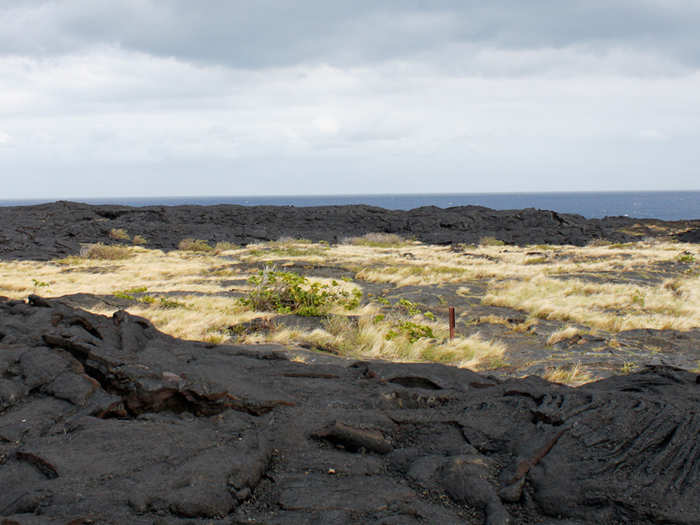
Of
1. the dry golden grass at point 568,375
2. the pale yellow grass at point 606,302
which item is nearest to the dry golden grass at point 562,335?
the pale yellow grass at point 606,302

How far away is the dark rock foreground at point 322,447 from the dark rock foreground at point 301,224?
37.2m

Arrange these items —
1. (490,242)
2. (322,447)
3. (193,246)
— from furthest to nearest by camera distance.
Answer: (490,242), (193,246), (322,447)

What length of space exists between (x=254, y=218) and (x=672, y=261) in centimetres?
3933

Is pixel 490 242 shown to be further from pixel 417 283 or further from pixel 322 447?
pixel 322 447

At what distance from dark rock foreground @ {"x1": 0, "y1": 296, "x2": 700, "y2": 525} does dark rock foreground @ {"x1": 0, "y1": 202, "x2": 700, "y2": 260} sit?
37.2m

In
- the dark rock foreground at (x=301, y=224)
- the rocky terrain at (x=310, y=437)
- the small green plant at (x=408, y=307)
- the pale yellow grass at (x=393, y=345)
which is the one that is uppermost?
the dark rock foreground at (x=301, y=224)

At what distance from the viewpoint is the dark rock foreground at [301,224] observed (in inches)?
1719

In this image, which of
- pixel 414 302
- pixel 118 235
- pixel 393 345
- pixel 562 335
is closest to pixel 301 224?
pixel 118 235

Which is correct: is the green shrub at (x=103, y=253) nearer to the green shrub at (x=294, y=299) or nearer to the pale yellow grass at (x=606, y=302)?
the green shrub at (x=294, y=299)

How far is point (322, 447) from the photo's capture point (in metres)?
4.58

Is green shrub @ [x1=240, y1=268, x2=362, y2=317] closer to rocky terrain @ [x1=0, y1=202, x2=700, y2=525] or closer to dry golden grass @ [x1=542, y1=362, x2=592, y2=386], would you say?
rocky terrain @ [x1=0, y1=202, x2=700, y2=525]

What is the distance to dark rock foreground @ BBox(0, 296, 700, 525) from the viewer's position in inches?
141

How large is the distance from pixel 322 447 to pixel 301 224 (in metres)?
50.9

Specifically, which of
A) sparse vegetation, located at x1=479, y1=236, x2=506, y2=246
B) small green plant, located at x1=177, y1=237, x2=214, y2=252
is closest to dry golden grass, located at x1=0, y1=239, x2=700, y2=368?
small green plant, located at x1=177, y1=237, x2=214, y2=252
